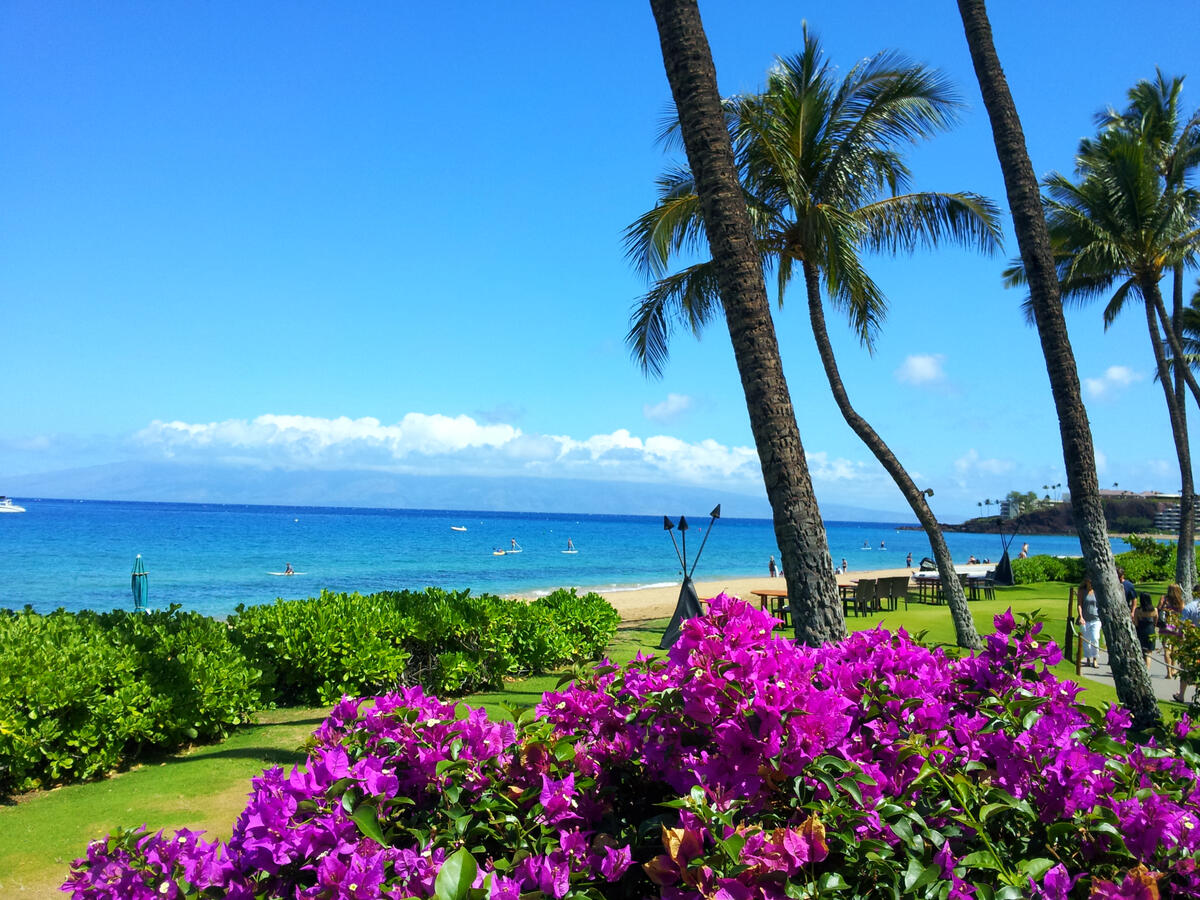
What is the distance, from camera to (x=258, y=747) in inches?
270

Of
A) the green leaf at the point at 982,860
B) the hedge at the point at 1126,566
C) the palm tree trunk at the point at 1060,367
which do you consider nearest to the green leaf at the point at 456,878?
the green leaf at the point at 982,860

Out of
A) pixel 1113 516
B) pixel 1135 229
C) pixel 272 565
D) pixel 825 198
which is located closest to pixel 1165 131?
pixel 1135 229

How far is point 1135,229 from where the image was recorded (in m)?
16.5

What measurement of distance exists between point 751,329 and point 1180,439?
20738 mm

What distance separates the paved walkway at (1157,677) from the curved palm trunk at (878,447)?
176 cm

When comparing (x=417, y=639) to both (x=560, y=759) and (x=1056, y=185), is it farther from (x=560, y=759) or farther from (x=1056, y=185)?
(x=1056, y=185)

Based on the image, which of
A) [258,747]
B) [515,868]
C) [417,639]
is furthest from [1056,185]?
[515,868]

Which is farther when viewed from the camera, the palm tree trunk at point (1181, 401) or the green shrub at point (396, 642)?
the palm tree trunk at point (1181, 401)

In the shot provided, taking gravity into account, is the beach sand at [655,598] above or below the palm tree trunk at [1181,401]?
below

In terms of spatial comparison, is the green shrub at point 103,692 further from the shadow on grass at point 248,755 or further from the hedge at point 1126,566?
the hedge at point 1126,566

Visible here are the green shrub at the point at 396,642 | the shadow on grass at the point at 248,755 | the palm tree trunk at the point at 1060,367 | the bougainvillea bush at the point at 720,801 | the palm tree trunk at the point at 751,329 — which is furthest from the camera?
the green shrub at the point at 396,642

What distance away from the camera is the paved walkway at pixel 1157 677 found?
948 centimetres

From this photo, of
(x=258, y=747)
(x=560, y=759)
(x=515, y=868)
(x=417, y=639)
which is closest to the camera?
(x=515, y=868)

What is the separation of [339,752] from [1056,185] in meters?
21.6
